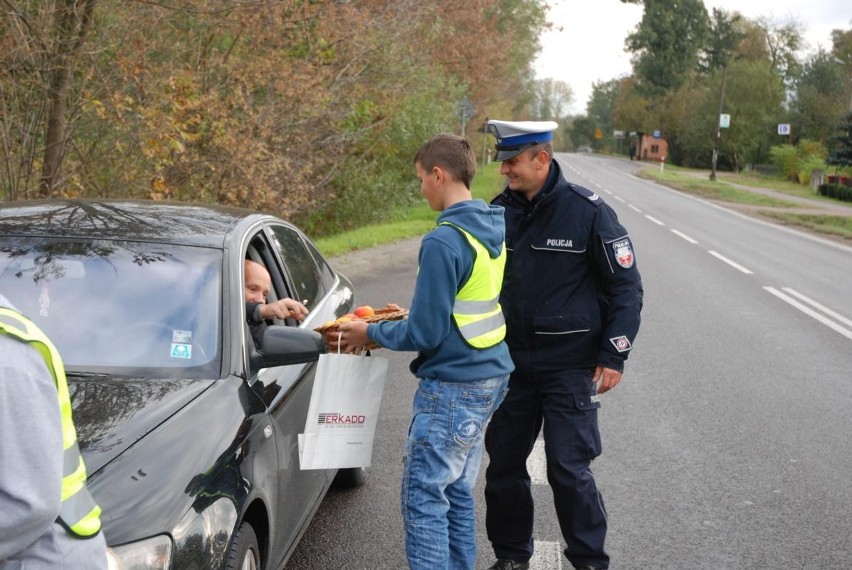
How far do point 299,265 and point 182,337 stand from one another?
4.81 ft

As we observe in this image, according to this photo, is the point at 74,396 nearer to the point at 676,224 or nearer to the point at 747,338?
the point at 747,338

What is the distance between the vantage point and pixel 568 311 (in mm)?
3717

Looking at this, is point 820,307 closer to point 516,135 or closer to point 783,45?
point 516,135

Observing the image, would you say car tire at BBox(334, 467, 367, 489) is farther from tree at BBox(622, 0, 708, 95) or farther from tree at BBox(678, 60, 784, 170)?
tree at BBox(622, 0, 708, 95)

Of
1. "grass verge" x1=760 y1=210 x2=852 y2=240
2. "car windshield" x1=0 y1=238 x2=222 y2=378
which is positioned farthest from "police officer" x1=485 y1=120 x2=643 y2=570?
"grass verge" x1=760 y1=210 x2=852 y2=240

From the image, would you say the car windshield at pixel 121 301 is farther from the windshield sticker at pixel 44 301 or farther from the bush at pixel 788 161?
the bush at pixel 788 161

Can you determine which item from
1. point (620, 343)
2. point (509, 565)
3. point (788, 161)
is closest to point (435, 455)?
point (620, 343)

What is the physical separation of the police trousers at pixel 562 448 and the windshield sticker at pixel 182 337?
1280 mm

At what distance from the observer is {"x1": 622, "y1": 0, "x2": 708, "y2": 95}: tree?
10344 centimetres

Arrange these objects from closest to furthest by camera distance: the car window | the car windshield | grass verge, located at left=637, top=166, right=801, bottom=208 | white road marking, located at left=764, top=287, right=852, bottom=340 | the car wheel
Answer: the car wheel, the car windshield, the car window, white road marking, located at left=764, top=287, right=852, bottom=340, grass verge, located at left=637, top=166, right=801, bottom=208

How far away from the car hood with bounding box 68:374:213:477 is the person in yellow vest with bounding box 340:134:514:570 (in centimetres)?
61

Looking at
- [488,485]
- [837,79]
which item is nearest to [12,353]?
[488,485]

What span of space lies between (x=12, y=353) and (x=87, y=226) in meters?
2.38

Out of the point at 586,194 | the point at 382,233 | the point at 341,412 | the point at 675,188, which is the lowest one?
the point at 675,188
